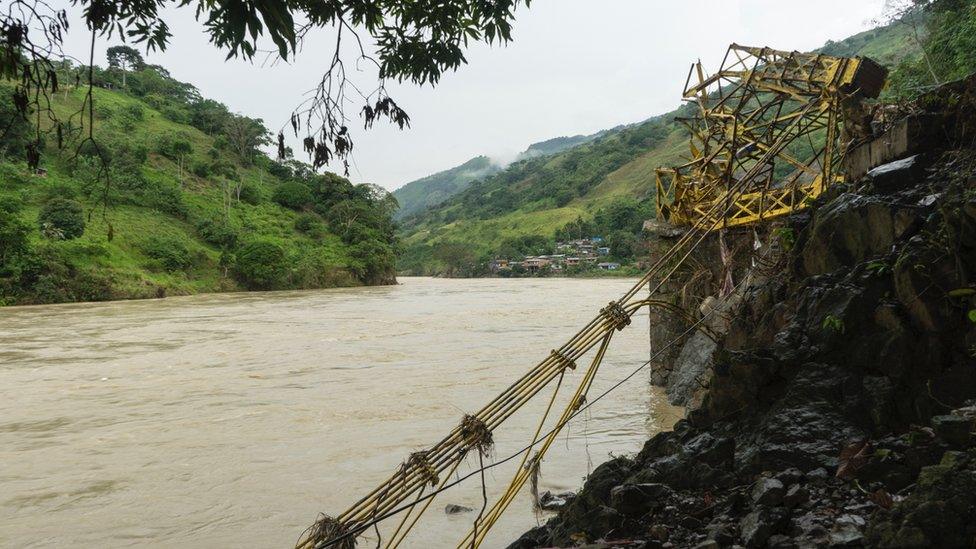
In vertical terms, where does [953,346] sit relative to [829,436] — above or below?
above

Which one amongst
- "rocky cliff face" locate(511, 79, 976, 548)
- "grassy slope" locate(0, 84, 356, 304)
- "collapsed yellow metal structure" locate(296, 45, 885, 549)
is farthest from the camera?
"grassy slope" locate(0, 84, 356, 304)

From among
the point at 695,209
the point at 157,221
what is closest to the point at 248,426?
the point at 695,209

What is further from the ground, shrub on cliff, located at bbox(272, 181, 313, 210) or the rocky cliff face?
shrub on cliff, located at bbox(272, 181, 313, 210)

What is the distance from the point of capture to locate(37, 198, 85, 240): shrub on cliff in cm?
3167

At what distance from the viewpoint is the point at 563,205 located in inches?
4321

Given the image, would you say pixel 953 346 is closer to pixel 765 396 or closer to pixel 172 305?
pixel 765 396

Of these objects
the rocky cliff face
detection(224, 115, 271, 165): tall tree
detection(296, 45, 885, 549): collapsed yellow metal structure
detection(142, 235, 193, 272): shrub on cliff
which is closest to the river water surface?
detection(296, 45, 885, 549): collapsed yellow metal structure

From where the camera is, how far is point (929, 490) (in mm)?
1727

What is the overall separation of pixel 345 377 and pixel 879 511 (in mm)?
9836

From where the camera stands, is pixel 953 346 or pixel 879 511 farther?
pixel 953 346

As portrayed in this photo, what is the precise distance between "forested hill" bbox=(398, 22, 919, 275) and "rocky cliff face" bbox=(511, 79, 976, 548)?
61.6 meters

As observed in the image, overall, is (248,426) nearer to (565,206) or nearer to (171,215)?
(171,215)

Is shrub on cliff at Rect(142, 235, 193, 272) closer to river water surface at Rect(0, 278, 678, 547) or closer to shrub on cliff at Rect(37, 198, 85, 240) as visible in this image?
shrub on cliff at Rect(37, 198, 85, 240)

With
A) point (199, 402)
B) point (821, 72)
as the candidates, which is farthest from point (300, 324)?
point (821, 72)
